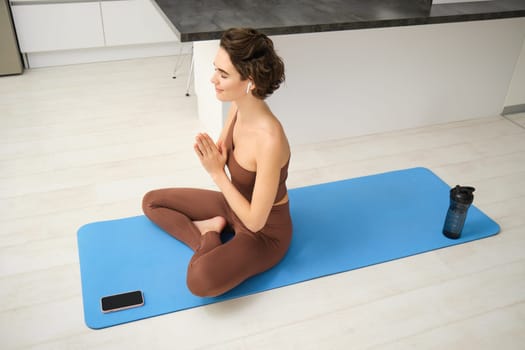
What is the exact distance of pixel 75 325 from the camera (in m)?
1.87

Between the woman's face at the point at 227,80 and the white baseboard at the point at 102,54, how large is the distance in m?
2.46

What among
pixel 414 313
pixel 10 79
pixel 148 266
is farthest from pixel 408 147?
pixel 10 79

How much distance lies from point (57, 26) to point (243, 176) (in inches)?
103

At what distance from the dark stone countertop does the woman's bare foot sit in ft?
2.55

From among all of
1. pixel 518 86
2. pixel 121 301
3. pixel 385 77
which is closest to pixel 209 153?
pixel 121 301

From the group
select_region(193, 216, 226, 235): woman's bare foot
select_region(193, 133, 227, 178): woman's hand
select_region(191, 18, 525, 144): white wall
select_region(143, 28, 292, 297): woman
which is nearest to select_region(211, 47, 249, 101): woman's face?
select_region(143, 28, 292, 297): woman

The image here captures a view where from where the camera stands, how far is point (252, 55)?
1.69 meters

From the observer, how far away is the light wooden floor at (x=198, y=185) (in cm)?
187

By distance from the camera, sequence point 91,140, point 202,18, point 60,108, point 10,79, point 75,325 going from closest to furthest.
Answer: point 75,325
point 202,18
point 91,140
point 60,108
point 10,79

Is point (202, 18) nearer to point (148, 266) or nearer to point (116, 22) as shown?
point (148, 266)

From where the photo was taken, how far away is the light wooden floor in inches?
73.7

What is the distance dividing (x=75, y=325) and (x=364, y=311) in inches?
41.2

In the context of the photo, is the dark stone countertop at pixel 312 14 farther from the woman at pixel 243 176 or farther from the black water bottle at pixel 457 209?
the black water bottle at pixel 457 209

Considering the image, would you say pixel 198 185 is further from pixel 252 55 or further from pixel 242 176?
pixel 252 55
